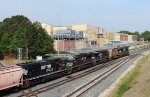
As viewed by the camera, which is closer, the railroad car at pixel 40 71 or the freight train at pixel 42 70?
the freight train at pixel 42 70

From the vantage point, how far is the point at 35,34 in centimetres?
8875

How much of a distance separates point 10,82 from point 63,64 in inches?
634

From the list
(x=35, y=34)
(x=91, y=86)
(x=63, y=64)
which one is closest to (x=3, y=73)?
(x=91, y=86)

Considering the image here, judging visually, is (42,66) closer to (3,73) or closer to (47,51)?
(3,73)

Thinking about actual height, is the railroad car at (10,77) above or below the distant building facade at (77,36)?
below

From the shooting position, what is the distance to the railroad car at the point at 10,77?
3131cm

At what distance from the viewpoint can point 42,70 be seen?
40.9m

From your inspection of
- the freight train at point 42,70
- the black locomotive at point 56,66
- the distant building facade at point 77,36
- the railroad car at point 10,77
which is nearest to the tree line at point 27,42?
the distant building facade at point 77,36

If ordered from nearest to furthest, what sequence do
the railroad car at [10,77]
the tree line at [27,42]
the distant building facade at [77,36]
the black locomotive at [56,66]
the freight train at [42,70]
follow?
the railroad car at [10,77], the freight train at [42,70], the black locomotive at [56,66], the tree line at [27,42], the distant building facade at [77,36]

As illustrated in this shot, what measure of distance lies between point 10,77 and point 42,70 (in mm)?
8564

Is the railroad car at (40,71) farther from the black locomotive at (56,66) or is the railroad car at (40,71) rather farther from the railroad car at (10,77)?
the railroad car at (10,77)

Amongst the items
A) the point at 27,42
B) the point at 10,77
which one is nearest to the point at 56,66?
the point at 10,77

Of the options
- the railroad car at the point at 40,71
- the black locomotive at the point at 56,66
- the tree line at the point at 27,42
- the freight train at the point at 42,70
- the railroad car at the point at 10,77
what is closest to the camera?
the railroad car at the point at 10,77

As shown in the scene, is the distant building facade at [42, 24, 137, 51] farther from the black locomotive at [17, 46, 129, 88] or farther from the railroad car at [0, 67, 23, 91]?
the railroad car at [0, 67, 23, 91]
